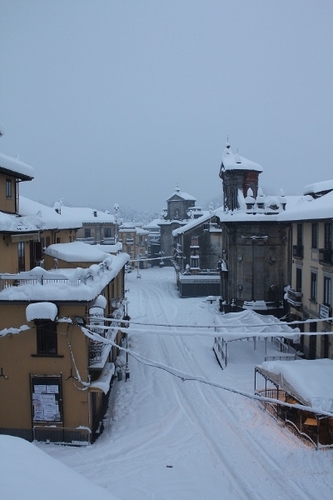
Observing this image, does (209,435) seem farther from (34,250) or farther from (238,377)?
(34,250)

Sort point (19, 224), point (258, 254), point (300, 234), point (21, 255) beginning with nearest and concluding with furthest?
point (19, 224), point (21, 255), point (300, 234), point (258, 254)

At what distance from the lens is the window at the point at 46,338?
17500 mm

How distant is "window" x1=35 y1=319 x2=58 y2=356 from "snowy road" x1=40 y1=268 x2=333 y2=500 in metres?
4.06

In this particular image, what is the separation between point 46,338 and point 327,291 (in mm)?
17082

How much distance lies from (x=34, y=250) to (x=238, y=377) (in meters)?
14.5

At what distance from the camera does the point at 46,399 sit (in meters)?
17.8

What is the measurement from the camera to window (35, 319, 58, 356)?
57.4 feet

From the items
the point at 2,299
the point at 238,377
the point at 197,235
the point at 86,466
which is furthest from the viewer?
the point at 197,235

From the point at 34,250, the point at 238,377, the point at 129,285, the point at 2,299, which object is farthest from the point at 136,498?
the point at 129,285

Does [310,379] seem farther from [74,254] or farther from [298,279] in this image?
[74,254]

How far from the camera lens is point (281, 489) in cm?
1419

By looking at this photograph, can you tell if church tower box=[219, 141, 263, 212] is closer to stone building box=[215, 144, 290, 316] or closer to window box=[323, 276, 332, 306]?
stone building box=[215, 144, 290, 316]

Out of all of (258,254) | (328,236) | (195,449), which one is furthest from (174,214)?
(195,449)

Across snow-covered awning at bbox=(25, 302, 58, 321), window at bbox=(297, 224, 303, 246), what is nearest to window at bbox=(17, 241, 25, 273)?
snow-covered awning at bbox=(25, 302, 58, 321)
